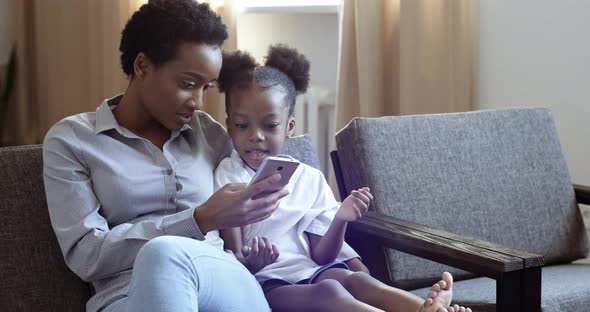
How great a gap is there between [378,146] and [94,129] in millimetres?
746

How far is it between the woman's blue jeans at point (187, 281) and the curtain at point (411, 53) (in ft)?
5.38

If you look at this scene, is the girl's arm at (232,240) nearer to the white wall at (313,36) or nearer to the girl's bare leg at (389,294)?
the girl's bare leg at (389,294)

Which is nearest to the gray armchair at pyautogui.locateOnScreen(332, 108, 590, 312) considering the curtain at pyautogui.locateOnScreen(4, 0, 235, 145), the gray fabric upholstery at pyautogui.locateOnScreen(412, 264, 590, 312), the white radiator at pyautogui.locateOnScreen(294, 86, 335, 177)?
the gray fabric upholstery at pyautogui.locateOnScreen(412, 264, 590, 312)

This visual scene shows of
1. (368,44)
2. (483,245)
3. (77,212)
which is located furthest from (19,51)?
(483,245)

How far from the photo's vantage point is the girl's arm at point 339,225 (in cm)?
178

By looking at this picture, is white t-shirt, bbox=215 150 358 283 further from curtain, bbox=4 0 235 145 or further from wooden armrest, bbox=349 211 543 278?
curtain, bbox=4 0 235 145

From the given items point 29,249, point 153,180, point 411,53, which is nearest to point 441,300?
point 153,180

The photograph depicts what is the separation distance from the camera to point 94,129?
1.71 metres

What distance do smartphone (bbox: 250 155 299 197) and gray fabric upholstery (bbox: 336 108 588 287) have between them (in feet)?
1.87

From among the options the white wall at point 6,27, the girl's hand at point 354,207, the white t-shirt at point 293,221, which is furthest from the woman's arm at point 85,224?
the white wall at point 6,27

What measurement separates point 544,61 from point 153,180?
1.78m

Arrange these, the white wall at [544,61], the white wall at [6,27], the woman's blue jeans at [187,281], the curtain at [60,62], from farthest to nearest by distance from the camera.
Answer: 1. the white wall at [6,27]
2. the curtain at [60,62]
3. the white wall at [544,61]
4. the woman's blue jeans at [187,281]

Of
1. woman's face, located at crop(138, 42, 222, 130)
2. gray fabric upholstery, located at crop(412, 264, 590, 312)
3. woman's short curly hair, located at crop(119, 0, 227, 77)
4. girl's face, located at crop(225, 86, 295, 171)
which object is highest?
woman's short curly hair, located at crop(119, 0, 227, 77)

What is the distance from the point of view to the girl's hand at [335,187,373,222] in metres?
1.77
